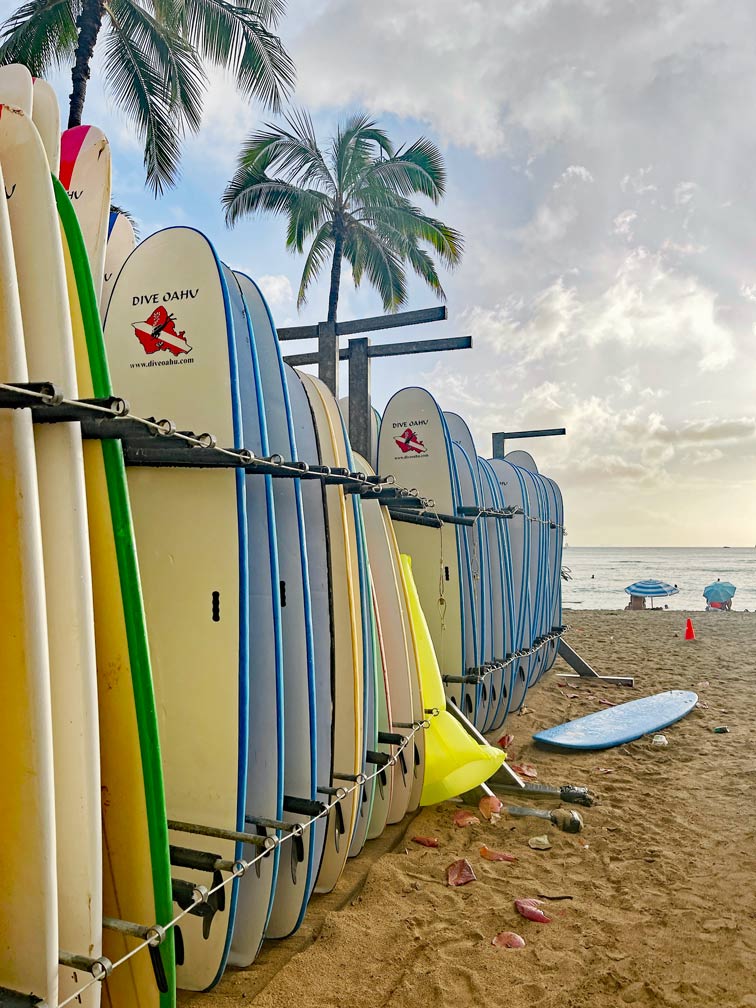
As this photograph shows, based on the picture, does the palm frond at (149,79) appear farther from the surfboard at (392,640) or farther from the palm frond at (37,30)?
the surfboard at (392,640)

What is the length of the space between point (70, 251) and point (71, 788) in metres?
1.22

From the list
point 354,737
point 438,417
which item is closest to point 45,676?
point 354,737

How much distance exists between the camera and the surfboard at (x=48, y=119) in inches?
81.3

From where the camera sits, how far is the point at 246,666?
6.67ft

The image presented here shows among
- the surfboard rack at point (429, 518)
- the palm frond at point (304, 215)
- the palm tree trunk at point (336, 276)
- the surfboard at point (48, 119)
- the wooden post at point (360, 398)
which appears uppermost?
the palm frond at point (304, 215)

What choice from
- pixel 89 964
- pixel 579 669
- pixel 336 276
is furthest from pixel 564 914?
pixel 336 276

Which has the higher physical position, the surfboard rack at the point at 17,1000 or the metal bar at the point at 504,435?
the metal bar at the point at 504,435

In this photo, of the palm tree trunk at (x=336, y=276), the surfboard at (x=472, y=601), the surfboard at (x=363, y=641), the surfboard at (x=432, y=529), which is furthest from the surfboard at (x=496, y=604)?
the palm tree trunk at (x=336, y=276)

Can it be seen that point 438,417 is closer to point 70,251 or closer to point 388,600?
point 388,600

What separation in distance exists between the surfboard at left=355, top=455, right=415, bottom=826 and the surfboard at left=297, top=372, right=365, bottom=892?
48cm

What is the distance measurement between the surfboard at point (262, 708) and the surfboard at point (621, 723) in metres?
2.98

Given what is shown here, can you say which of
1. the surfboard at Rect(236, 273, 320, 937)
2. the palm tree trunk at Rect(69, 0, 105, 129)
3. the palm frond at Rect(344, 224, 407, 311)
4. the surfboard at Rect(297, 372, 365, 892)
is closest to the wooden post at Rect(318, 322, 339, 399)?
the surfboard at Rect(297, 372, 365, 892)

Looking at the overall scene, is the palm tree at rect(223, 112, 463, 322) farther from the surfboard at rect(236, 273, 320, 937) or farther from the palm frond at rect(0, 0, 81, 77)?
the surfboard at rect(236, 273, 320, 937)

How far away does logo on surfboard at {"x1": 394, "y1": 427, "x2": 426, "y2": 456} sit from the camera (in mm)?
4672
